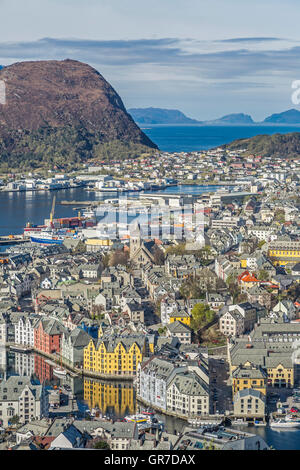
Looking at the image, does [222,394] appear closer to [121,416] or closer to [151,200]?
[121,416]

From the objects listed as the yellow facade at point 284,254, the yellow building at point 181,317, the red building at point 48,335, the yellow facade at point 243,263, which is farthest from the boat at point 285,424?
the yellow facade at point 284,254

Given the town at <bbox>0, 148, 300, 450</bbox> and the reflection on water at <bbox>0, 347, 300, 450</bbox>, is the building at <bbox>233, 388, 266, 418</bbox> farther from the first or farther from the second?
the reflection on water at <bbox>0, 347, 300, 450</bbox>

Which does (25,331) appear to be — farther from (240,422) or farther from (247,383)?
(240,422)

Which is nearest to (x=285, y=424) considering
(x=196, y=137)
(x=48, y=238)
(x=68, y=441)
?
(x=68, y=441)

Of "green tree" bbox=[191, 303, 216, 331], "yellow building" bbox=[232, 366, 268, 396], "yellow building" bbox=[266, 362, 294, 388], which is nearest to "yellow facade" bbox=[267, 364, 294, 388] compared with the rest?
"yellow building" bbox=[266, 362, 294, 388]

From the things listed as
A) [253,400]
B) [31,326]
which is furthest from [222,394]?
[31,326]

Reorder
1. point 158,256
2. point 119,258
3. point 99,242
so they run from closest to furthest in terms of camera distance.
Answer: point 158,256 → point 119,258 → point 99,242
